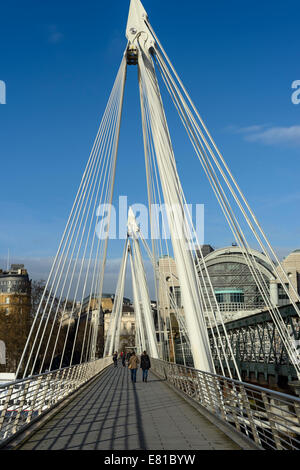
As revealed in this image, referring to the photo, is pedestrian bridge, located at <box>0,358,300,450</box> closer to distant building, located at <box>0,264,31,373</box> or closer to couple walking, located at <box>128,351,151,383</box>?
couple walking, located at <box>128,351,151,383</box>

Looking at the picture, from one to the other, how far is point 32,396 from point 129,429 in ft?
8.69

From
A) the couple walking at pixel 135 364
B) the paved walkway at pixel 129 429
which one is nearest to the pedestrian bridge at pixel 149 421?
the paved walkway at pixel 129 429

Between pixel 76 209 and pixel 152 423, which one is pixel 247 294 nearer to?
pixel 76 209

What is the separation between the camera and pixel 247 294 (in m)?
91.4

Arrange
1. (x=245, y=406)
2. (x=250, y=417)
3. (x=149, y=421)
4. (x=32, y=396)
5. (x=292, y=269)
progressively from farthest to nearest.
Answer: (x=292, y=269), (x=32, y=396), (x=149, y=421), (x=245, y=406), (x=250, y=417)

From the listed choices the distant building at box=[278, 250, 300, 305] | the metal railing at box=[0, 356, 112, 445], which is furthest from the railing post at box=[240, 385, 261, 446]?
the distant building at box=[278, 250, 300, 305]

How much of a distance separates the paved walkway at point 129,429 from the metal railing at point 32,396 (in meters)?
0.36

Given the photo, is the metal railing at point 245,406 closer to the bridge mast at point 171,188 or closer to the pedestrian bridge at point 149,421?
the pedestrian bridge at point 149,421

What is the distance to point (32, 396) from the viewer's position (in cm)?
1076

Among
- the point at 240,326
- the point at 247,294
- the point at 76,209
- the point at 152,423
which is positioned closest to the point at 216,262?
the point at 247,294

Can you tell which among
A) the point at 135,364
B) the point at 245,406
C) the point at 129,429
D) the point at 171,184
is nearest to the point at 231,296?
the point at 135,364

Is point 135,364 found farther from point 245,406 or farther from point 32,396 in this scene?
point 245,406

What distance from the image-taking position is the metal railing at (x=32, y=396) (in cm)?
811
